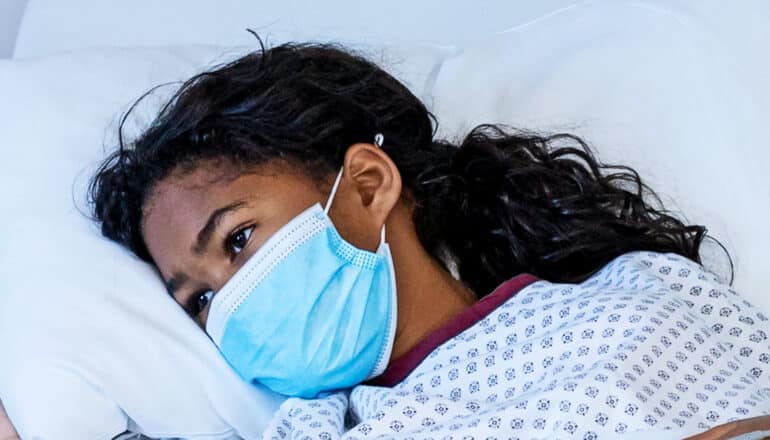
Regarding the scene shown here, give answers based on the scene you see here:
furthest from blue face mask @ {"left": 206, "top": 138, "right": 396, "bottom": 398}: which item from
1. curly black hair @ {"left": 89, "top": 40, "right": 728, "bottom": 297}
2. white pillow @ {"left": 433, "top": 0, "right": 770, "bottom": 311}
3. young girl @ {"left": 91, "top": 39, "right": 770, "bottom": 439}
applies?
white pillow @ {"left": 433, "top": 0, "right": 770, "bottom": 311}

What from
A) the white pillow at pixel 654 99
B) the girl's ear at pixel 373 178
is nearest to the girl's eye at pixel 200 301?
the girl's ear at pixel 373 178

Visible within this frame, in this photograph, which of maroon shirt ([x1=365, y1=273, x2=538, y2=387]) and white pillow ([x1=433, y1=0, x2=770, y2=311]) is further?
white pillow ([x1=433, y1=0, x2=770, y2=311])

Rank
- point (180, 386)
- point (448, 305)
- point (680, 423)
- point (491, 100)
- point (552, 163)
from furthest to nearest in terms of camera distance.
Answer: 1. point (491, 100)
2. point (552, 163)
3. point (448, 305)
4. point (180, 386)
5. point (680, 423)

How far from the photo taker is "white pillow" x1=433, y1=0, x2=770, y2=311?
1.42m

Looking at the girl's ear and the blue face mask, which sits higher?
the girl's ear

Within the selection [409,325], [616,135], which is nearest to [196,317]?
[409,325]

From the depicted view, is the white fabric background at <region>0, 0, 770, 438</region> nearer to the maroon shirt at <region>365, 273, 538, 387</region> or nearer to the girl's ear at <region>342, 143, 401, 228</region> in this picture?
the maroon shirt at <region>365, 273, 538, 387</region>

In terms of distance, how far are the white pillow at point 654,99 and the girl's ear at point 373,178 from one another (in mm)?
286

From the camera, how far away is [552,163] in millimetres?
1444

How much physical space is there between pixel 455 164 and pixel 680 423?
513 mm

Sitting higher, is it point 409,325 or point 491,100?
point 491,100

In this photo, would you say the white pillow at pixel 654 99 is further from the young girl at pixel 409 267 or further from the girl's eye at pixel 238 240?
the girl's eye at pixel 238 240

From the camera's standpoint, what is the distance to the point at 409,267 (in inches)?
51.1

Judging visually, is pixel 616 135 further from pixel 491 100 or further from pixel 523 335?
pixel 523 335
